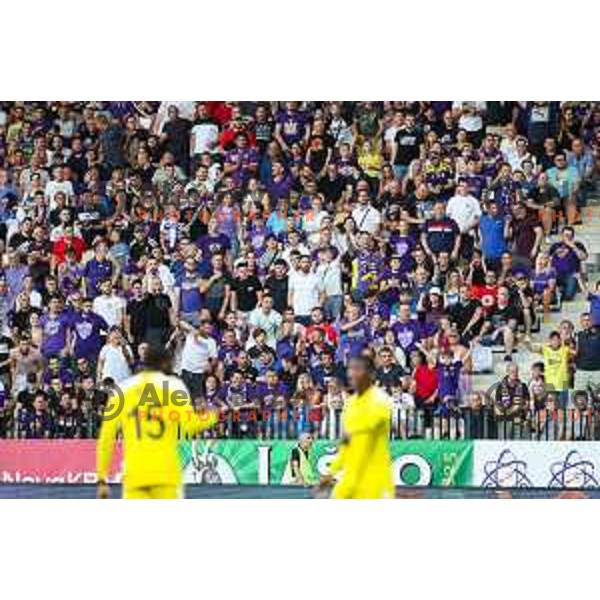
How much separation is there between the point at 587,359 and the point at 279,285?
140 inches

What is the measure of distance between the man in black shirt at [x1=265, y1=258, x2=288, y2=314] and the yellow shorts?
282 inches

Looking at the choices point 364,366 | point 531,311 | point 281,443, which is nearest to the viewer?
point 364,366

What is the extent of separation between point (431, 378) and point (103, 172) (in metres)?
4.70

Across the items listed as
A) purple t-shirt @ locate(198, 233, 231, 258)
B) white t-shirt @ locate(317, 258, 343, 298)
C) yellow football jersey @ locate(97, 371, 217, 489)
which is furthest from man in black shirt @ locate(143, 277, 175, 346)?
yellow football jersey @ locate(97, 371, 217, 489)

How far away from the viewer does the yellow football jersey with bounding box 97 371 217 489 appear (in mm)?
12180

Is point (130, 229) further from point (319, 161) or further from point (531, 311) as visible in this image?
point (531, 311)

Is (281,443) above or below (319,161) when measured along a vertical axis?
below

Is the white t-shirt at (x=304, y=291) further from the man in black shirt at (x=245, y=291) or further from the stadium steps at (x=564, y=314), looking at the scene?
the stadium steps at (x=564, y=314)

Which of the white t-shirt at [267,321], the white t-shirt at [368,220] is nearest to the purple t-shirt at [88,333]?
the white t-shirt at [267,321]

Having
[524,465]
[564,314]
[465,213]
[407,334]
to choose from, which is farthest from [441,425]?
[465,213]

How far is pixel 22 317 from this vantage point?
65.9ft

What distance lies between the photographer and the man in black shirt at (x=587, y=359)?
19078mm

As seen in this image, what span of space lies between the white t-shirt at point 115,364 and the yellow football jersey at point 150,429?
7142mm
